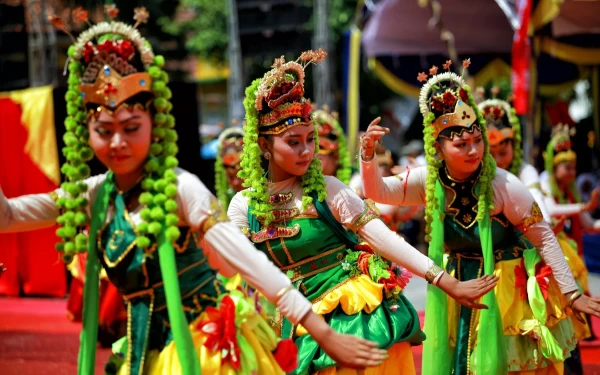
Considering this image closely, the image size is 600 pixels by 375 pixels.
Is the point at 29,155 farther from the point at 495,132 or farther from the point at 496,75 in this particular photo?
the point at 496,75

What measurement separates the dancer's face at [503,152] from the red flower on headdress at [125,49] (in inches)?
152

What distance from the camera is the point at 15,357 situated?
802cm

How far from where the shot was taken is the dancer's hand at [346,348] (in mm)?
3125

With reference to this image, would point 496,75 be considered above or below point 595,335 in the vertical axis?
above

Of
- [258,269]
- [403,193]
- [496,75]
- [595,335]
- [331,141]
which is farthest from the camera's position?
[496,75]

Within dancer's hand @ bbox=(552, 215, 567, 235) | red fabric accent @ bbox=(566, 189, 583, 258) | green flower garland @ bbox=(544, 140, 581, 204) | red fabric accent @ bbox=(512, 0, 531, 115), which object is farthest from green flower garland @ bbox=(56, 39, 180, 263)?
red fabric accent @ bbox=(512, 0, 531, 115)

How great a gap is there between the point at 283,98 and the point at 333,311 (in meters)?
1.04

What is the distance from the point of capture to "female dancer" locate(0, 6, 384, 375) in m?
3.29

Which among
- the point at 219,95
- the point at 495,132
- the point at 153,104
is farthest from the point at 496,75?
the point at 219,95

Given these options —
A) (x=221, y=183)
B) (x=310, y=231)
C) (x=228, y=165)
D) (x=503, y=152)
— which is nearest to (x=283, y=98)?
(x=310, y=231)

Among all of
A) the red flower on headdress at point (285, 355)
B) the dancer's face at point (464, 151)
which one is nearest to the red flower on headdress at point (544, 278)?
the dancer's face at point (464, 151)

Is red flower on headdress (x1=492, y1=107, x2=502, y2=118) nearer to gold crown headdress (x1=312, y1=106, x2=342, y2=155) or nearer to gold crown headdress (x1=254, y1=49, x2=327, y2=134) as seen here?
gold crown headdress (x1=312, y1=106, x2=342, y2=155)

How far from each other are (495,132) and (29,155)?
6.67 m

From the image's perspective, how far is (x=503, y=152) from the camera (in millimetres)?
6719
